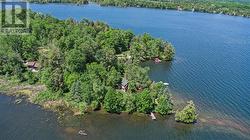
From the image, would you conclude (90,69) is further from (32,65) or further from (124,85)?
(32,65)

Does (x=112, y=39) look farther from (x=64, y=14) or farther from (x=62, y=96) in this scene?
(x=64, y=14)

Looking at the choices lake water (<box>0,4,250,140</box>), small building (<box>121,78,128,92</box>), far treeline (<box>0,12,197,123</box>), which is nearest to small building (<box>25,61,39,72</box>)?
far treeline (<box>0,12,197,123</box>)

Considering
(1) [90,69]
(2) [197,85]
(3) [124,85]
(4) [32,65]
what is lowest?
(2) [197,85]

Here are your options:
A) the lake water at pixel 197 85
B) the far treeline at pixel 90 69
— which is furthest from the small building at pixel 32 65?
the lake water at pixel 197 85

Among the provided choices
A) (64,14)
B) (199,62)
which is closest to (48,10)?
(64,14)

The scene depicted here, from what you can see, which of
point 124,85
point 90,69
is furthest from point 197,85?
point 90,69
